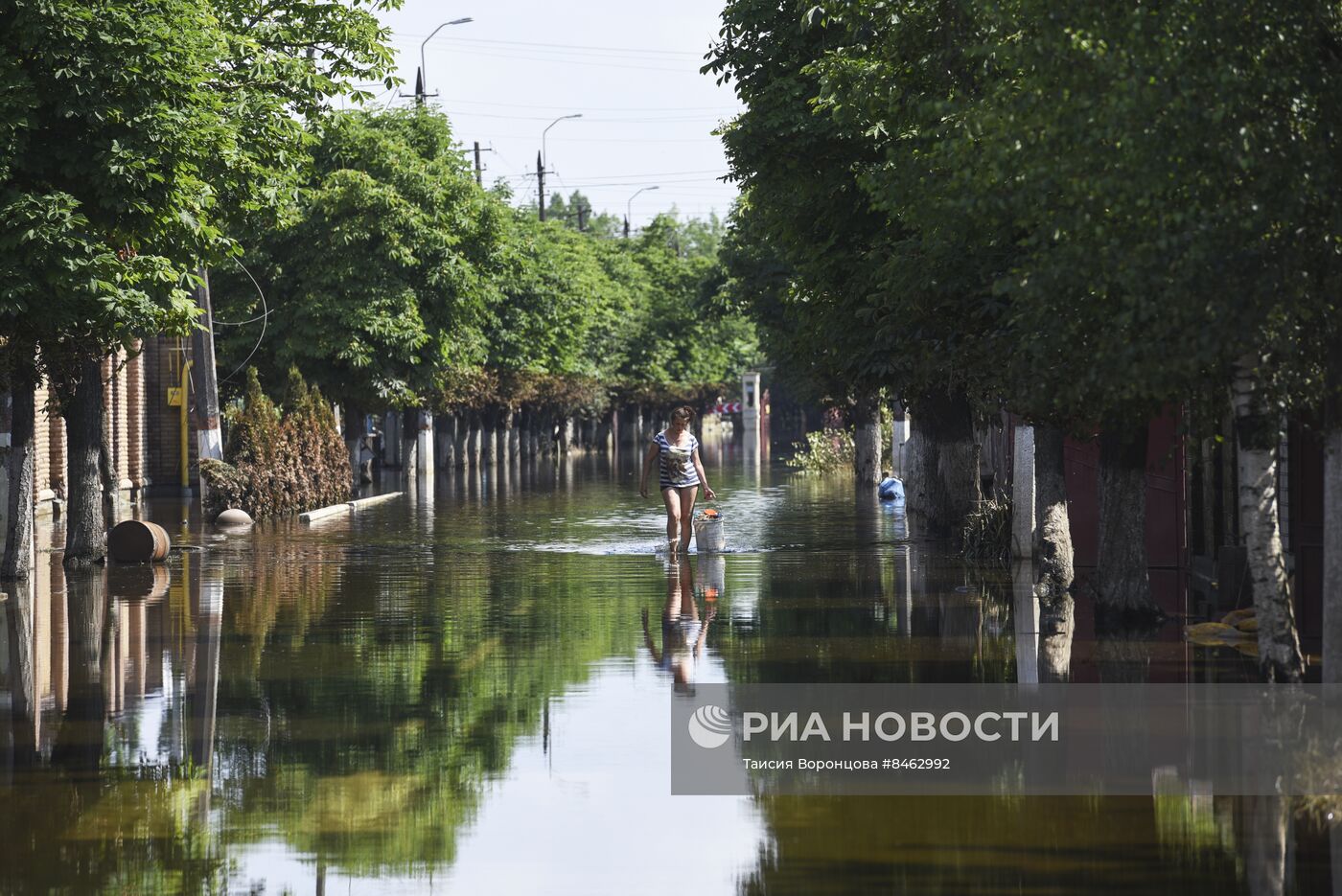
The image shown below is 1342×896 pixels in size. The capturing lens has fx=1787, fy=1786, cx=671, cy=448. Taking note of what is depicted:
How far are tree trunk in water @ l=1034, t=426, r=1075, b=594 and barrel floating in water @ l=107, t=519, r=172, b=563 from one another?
427 inches

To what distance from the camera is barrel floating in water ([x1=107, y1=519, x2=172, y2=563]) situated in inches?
859

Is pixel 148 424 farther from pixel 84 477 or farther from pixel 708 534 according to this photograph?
pixel 708 534

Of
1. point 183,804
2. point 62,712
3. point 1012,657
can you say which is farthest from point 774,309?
point 183,804

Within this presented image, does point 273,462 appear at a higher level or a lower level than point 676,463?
higher

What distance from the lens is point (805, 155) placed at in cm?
2052

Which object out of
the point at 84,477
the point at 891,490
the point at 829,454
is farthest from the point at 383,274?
the point at 84,477

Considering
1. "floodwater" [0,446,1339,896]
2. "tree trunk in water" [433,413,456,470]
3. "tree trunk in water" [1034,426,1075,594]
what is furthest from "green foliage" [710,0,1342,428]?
"tree trunk in water" [433,413,456,470]

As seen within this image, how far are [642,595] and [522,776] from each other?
28.6ft

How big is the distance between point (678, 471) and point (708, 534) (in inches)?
51.3

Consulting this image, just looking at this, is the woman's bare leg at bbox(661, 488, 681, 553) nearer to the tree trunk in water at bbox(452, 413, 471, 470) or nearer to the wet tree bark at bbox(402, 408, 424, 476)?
the wet tree bark at bbox(402, 408, 424, 476)

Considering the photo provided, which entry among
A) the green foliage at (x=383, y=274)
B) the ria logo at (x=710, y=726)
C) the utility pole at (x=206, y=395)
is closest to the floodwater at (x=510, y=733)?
the ria logo at (x=710, y=726)

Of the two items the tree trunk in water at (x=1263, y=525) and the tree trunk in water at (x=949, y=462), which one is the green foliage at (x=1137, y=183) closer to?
the tree trunk in water at (x=1263, y=525)

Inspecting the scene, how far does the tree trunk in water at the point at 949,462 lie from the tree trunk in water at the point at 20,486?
11046mm

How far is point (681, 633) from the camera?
14.7 m
